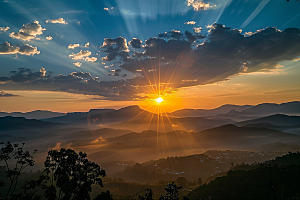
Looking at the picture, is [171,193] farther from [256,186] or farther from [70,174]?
[256,186]

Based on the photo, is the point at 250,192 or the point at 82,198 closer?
the point at 82,198

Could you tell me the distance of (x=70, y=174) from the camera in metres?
29.2

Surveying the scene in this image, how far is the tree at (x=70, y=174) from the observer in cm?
2694

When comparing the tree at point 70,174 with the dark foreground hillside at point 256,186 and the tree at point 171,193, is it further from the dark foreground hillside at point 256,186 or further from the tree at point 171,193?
the dark foreground hillside at point 256,186

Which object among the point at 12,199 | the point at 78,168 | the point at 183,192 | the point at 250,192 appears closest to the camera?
the point at 12,199

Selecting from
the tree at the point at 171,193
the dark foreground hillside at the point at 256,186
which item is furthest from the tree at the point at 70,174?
the dark foreground hillside at the point at 256,186

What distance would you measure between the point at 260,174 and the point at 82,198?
11224 cm

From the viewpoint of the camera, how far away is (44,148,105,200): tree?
26.9m

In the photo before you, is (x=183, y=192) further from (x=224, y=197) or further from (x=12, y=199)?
(x=12, y=199)

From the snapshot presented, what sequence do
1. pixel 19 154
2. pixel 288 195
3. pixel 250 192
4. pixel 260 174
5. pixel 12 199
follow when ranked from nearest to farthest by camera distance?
pixel 12 199 < pixel 19 154 < pixel 288 195 < pixel 250 192 < pixel 260 174

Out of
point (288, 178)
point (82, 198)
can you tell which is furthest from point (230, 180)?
point (82, 198)

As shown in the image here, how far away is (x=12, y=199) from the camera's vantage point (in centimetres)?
2483

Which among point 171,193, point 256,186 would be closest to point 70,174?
point 171,193

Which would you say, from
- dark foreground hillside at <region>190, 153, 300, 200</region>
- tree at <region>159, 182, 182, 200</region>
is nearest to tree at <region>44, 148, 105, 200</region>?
tree at <region>159, 182, 182, 200</region>
